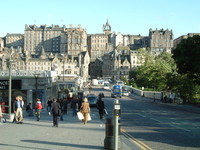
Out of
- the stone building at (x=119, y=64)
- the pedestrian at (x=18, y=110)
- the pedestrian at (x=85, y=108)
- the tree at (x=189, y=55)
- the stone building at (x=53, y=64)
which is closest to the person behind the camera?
the pedestrian at (x=85, y=108)

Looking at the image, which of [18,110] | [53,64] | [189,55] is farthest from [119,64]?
[18,110]

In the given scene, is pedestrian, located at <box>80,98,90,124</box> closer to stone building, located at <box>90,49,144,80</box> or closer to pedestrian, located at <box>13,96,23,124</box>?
pedestrian, located at <box>13,96,23,124</box>

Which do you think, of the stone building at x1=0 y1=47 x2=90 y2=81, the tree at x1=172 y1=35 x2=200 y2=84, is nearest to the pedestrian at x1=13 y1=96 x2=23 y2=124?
the tree at x1=172 y1=35 x2=200 y2=84

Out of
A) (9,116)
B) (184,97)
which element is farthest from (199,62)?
(9,116)

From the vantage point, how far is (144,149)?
13.5 meters

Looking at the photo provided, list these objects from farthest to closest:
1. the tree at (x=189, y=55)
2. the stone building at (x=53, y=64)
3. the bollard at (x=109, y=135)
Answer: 1. the stone building at (x=53, y=64)
2. the tree at (x=189, y=55)
3. the bollard at (x=109, y=135)

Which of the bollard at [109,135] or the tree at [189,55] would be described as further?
the tree at [189,55]

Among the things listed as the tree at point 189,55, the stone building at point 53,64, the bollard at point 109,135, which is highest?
the stone building at point 53,64

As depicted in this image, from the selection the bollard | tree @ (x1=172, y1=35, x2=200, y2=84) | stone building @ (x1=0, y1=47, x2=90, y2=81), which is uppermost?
stone building @ (x1=0, y1=47, x2=90, y2=81)

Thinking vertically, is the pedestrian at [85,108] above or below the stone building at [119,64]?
below

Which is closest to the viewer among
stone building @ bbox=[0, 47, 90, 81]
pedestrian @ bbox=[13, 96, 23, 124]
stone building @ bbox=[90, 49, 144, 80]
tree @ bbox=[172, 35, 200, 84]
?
pedestrian @ bbox=[13, 96, 23, 124]

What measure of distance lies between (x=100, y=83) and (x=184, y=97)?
322 feet

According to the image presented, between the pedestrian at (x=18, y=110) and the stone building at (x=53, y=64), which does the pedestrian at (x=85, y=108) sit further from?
the stone building at (x=53, y=64)

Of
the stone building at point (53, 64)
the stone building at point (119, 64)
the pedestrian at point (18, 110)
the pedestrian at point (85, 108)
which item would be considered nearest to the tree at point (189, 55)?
the pedestrian at point (85, 108)
